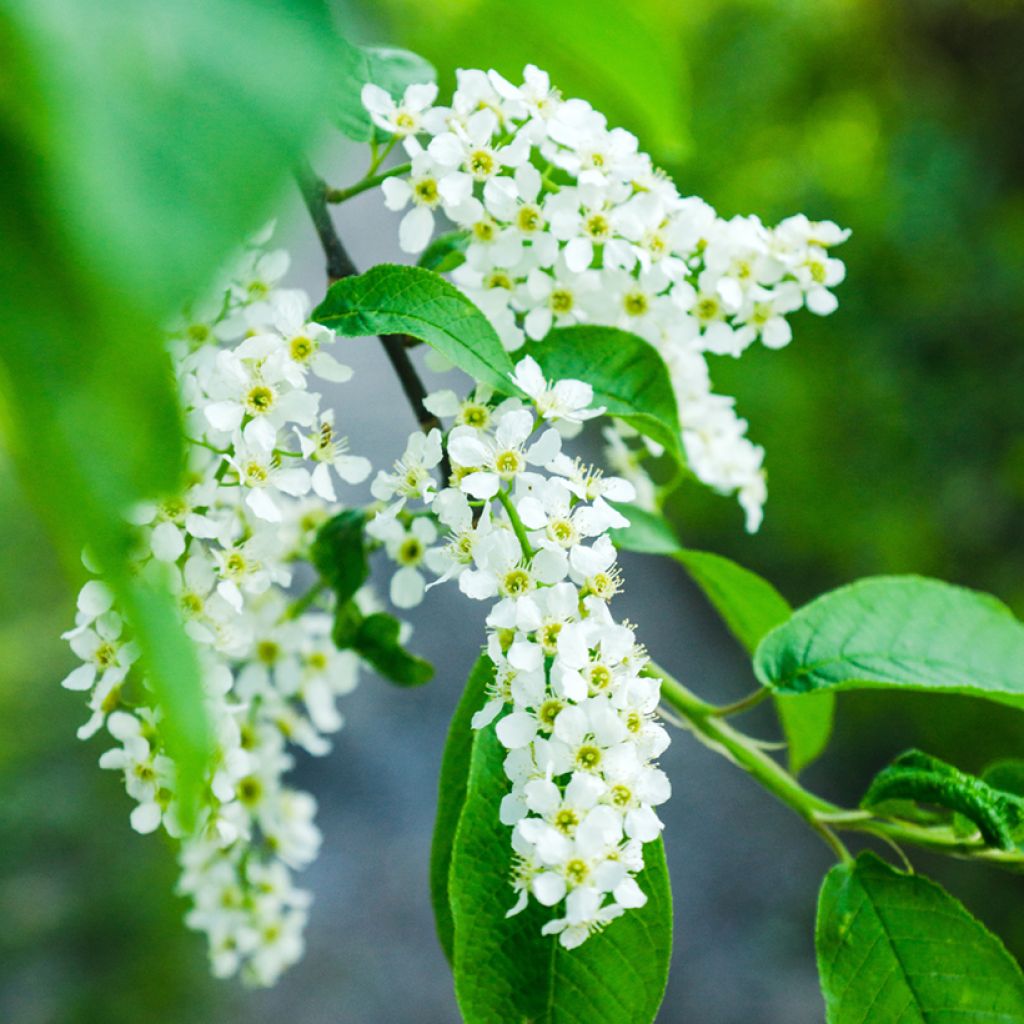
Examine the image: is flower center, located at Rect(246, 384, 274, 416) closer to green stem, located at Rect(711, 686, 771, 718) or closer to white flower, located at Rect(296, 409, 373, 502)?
white flower, located at Rect(296, 409, 373, 502)

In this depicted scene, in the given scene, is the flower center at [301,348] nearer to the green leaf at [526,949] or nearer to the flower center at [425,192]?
the flower center at [425,192]

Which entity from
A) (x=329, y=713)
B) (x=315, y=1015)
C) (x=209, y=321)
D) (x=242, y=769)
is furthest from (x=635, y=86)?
(x=315, y=1015)

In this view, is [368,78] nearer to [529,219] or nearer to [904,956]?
[529,219]

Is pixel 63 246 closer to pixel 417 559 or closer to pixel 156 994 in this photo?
pixel 417 559

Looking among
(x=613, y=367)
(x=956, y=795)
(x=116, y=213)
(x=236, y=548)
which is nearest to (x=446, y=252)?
(x=613, y=367)

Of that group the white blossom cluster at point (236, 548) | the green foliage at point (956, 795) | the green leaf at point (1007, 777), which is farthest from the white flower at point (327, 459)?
the green leaf at point (1007, 777)
